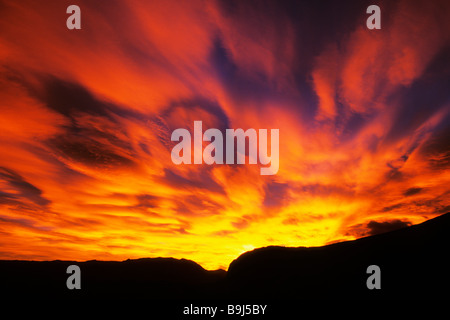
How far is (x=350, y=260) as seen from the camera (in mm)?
22625

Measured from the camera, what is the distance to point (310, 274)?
2462 cm

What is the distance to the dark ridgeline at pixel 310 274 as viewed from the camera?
1742 cm

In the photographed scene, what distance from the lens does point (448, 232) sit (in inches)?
715

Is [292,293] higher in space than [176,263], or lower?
higher

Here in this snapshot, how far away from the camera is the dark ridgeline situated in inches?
686
